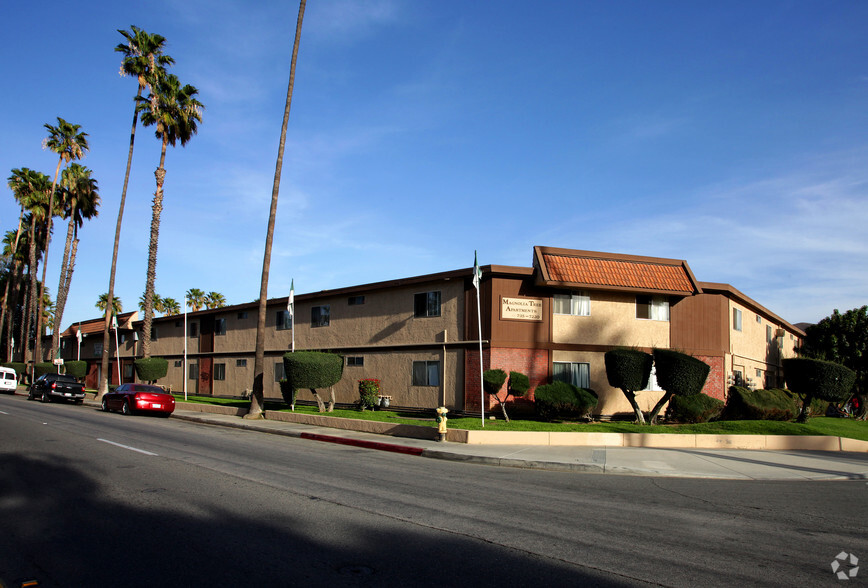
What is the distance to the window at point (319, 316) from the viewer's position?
31547 millimetres

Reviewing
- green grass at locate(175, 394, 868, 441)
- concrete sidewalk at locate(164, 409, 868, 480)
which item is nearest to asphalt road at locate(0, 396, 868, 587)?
concrete sidewalk at locate(164, 409, 868, 480)

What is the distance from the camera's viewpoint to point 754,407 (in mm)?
23609

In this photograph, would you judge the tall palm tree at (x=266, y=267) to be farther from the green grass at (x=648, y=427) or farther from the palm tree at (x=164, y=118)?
the palm tree at (x=164, y=118)

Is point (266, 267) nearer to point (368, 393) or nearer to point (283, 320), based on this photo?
point (368, 393)

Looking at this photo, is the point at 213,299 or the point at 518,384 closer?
the point at 518,384

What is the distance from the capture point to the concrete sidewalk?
1375 centimetres

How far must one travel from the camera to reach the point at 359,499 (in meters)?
9.09

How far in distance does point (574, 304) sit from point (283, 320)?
55.5 ft

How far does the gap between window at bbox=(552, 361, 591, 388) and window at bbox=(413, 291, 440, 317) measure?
5.36 metres

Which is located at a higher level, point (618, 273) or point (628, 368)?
point (618, 273)

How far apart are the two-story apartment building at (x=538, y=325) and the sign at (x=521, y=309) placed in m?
0.04

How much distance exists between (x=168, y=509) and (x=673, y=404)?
66.3 feet

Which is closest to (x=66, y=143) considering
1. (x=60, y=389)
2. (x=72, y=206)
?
(x=72, y=206)

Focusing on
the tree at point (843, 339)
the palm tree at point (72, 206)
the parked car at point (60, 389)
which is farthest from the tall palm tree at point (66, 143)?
the tree at point (843, 339)
